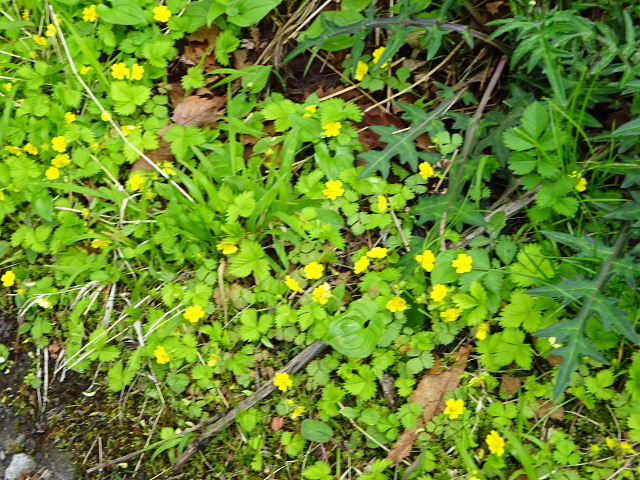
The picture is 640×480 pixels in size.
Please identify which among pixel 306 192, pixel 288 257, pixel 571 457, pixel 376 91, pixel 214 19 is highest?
pixel 214 19

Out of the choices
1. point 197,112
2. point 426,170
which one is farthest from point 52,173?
point 426,170

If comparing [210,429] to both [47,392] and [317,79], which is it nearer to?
[47,392]

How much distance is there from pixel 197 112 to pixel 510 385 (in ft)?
6.31

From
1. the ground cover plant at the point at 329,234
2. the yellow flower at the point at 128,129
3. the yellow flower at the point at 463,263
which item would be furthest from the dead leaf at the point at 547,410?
the yellow flower at the point at 128,129

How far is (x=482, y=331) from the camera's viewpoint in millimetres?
2209

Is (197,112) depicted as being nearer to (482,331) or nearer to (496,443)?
(482,331)

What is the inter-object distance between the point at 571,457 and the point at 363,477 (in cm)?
78

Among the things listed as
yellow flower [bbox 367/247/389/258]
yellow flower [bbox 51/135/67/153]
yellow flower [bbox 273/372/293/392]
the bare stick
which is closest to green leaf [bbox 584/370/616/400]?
yellow flower [bbox 367/247/389/258]

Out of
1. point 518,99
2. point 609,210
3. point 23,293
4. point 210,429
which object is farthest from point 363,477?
point 23,293

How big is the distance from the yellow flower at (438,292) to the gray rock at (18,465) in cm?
188

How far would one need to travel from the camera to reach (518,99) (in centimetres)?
229

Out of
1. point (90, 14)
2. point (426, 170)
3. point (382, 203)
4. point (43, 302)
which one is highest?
point (90, 14)

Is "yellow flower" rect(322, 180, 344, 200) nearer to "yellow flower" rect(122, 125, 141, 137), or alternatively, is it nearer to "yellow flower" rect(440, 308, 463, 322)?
"yellow flower" rect(440, 308, 463, 322)

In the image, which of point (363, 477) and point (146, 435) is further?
point (146, 435)
